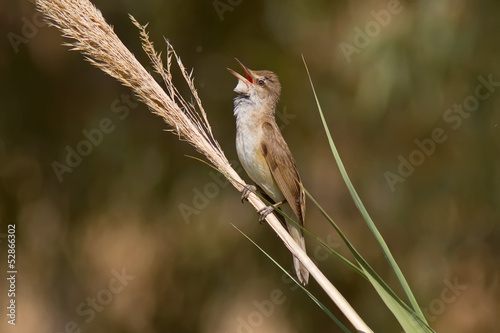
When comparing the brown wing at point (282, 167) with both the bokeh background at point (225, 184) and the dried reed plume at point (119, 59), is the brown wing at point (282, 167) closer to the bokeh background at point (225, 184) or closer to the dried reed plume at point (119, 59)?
the bokeh background at point (225, 184)

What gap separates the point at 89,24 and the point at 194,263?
3.46 m

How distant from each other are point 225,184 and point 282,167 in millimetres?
1610

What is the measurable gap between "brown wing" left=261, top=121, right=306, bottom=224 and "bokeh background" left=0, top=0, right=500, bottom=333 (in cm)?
121

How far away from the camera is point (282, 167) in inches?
155

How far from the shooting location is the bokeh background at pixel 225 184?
510 centimetres

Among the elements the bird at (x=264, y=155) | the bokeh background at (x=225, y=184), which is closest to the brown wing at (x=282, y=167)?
the bird at (x=264, y=155)

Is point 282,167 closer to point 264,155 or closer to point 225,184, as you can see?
point 264,155

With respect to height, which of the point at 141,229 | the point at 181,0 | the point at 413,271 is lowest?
the point at 141,229

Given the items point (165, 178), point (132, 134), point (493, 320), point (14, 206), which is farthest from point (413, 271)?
point (14, 206)

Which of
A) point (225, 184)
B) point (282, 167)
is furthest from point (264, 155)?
point (225, 184)

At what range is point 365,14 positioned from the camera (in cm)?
514

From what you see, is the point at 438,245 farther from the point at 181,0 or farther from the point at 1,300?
the point at 1,300

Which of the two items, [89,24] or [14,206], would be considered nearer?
[89,24]

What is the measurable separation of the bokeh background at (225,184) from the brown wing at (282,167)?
1.21 m
